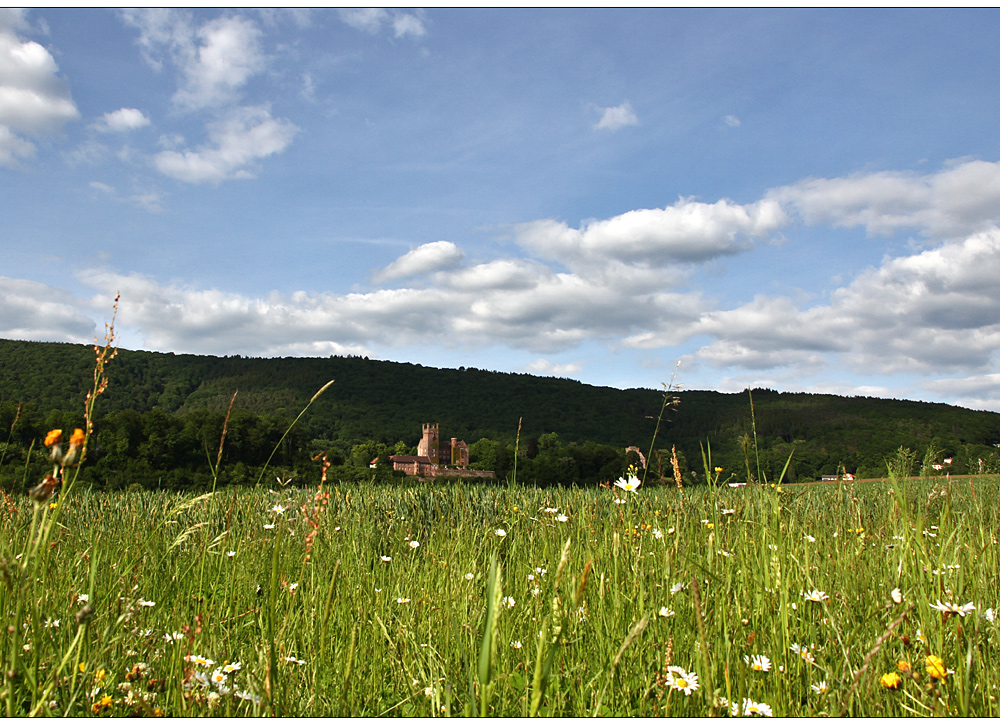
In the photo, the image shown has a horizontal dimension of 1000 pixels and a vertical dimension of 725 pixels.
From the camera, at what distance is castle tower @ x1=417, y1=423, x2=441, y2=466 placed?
6795cm

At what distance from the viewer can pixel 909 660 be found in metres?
2.04

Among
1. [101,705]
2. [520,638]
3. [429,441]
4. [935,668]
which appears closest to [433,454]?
[429,441]

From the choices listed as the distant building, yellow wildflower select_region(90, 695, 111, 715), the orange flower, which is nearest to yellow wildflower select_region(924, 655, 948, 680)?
the orange flower

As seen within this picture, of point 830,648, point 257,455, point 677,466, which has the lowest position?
point 257,455

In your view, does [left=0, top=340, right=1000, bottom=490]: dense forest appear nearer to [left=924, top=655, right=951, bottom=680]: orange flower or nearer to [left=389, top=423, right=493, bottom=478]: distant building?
[left=389, top=423, right=493, bottom=478]: distant building

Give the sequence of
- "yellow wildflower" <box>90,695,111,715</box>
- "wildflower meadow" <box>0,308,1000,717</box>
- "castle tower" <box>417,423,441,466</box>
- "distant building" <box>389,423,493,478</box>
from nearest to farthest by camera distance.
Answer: "wildflower meadow" <box>0,308,1000,717</box> → "yellow wildflower" <box>90,695,111,715</box> → "distant building" <box>389,423,493,478</box> → "castle tower" <box>417,423,441,466</box>

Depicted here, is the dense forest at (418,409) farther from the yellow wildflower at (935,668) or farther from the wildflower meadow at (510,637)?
the yellow wildflower at (935,668)

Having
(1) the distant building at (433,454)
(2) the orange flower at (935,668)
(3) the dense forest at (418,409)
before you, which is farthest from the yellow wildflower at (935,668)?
(1) the distant building at (433,454)

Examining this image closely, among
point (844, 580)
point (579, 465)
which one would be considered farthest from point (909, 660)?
point (579, 465)

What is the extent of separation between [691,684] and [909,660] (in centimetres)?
100

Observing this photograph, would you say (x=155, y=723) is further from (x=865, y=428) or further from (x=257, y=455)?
(x=865, y=428)

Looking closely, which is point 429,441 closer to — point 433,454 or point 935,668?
point 433,454

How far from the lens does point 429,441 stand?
6938 cm

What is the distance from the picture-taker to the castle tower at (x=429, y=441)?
223ft
